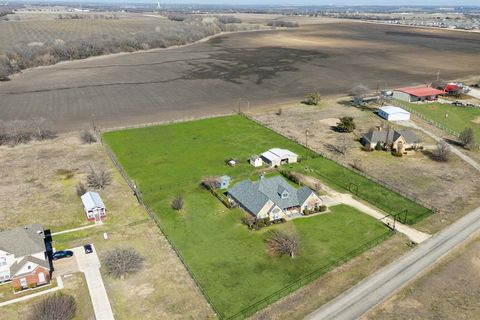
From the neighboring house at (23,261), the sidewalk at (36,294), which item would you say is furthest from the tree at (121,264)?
the neighboring house at (23,261)

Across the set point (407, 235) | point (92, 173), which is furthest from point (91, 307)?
point (407, 235)

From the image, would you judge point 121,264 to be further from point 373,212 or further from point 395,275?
point 373,212

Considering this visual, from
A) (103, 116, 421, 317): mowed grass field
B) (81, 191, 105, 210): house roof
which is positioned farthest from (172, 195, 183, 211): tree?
(81, 191, 105, 210): house roof

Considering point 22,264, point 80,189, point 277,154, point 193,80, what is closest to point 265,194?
point 277,154

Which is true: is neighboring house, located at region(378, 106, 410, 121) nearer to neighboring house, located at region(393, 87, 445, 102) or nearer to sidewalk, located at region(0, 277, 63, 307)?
neighboring house, located at region(393, 87, 445, 102)

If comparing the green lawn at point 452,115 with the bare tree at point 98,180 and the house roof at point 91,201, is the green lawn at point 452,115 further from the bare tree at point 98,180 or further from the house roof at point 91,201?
the house roof at point 91,201

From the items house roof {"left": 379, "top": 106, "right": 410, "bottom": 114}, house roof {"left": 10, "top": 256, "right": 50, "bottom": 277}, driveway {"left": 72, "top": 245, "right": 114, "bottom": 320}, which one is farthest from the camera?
house roof {"left": 379, "top": 106, "right": 410, "bottom": 114}
